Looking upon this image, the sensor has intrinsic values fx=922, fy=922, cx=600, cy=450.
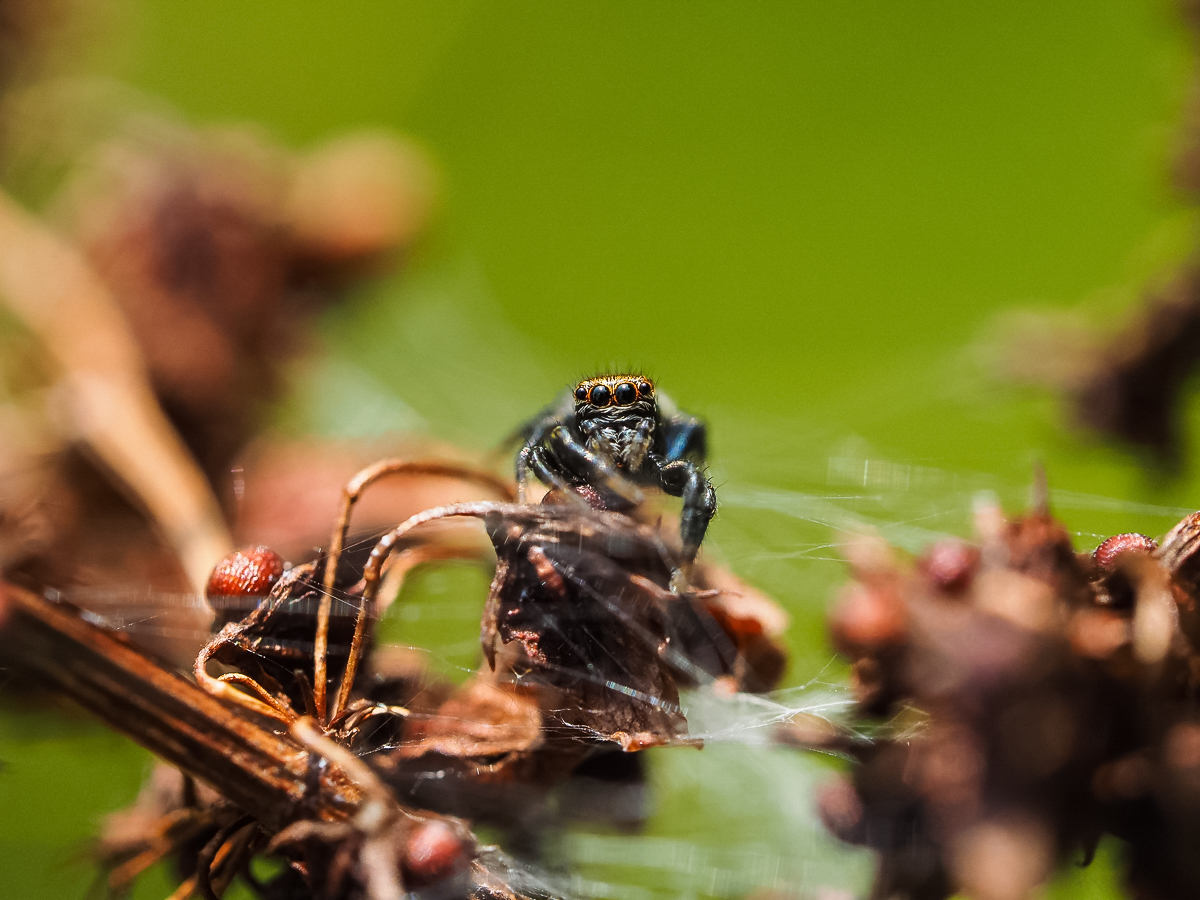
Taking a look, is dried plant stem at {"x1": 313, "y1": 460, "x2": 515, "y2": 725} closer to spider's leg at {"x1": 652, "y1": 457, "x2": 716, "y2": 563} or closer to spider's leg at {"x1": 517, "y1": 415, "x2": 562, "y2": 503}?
spider's leg at {"x1": 517, "y1": 415, "x2": 562, "y2": 503}

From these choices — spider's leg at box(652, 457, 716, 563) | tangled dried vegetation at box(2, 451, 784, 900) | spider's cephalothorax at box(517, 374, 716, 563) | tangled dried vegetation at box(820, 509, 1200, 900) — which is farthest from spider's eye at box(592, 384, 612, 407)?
tangled dried vegetation at box(820, 509, 1200, 900)

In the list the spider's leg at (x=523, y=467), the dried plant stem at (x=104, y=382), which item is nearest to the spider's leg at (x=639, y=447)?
the spider's leg at (x=523, y=467)

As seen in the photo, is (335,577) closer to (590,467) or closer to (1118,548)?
(590,467)

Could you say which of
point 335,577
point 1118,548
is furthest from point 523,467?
point 1118,548

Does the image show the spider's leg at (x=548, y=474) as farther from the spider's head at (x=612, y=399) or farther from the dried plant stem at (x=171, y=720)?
the dried plant stem at (x=171, y=720)

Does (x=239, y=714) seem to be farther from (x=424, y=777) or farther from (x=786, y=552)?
(x=786, y=552)

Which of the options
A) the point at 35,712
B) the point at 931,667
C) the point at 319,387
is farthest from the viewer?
the point at 319,387

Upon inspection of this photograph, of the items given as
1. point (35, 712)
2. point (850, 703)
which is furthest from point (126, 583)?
point (850, 703)
